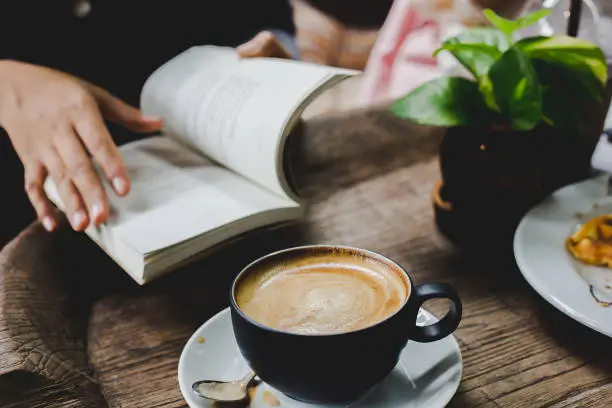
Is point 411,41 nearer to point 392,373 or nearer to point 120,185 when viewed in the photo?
point 120,185

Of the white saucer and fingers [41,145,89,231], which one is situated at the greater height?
fingers [41,145,89,231]

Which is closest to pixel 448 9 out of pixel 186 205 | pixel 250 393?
pixel 186 205

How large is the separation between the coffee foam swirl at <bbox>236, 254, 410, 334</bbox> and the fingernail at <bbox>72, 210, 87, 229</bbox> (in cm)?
24

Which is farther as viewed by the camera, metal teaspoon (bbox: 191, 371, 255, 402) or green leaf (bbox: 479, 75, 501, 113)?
green leaf (bbox: 479, 75, 501, 113)

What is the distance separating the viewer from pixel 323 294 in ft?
1.48

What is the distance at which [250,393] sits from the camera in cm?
44

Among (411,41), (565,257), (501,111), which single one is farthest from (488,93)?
(411,41)

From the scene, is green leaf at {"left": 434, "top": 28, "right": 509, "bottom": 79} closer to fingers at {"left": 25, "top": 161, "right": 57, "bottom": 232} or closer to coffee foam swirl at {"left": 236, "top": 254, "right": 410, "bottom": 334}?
coffee foam swirl at {"left": 236, "top": 254, "right": 410, "bottom": 334}

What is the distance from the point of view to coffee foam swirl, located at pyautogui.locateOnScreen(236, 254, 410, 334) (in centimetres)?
42

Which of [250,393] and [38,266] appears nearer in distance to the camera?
[250,393]

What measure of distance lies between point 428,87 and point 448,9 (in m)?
1.18

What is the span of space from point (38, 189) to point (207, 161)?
0.64 feet

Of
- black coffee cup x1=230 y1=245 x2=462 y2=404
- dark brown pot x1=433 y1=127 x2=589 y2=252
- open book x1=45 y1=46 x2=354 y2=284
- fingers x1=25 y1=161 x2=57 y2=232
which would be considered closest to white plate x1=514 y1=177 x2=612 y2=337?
dark brown pot x1=433 y1=127 x2=589 y2=252

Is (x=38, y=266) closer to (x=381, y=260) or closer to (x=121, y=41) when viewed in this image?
(x=381, y=260)
